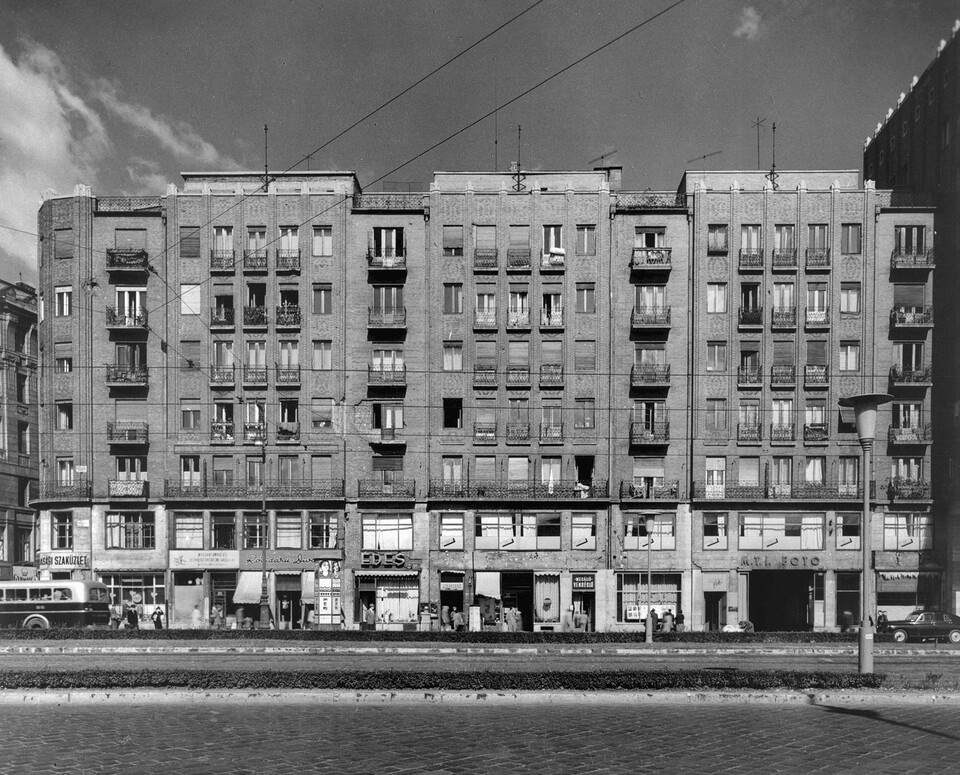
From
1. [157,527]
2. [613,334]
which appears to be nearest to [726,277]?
[613,334]

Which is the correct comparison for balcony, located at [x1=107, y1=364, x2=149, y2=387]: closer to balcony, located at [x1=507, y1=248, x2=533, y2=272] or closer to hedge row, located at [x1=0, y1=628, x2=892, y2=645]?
hedge row, located at [x1=0, y1=628, x2=892, y2=645]

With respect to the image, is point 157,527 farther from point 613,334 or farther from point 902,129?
point 902,129

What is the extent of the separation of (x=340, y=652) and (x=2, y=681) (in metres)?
12.5

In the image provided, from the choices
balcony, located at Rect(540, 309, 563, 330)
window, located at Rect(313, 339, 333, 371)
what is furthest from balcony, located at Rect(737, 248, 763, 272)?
window, located at Rect(313, 339, 333, 371)

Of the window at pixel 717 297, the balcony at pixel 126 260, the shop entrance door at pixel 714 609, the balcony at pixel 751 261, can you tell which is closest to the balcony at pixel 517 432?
the window at pixel 717 297

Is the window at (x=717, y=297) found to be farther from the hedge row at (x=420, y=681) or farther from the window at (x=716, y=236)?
the hedge row at (x=420, y=681)

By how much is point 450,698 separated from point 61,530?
131ft

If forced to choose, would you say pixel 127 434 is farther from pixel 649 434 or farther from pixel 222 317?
pixel 649 434

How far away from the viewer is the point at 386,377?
4847cm

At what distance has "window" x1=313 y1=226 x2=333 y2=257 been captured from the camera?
49438 mm

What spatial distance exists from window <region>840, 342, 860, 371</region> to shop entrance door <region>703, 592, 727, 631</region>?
585 inches

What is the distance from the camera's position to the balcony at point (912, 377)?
47.1m

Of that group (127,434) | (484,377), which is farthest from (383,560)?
(127,434)

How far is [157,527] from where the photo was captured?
47750mm
